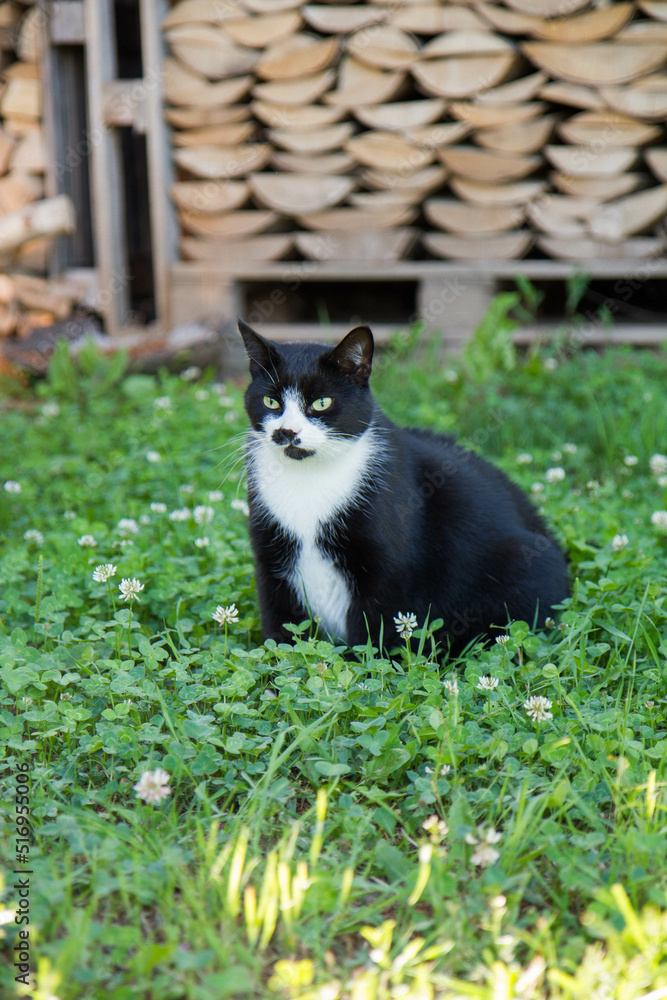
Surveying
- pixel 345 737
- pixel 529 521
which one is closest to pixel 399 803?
pixel 345 737

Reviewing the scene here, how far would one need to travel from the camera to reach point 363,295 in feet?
20.1

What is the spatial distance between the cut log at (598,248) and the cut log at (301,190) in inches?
46.8

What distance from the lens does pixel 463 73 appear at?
15.0 ft

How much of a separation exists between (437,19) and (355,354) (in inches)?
126

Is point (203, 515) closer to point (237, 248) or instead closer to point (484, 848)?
point (484, 848)

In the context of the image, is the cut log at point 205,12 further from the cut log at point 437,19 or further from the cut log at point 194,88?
the cut log at point 437,19

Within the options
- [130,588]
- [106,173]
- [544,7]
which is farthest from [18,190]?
[130,588]

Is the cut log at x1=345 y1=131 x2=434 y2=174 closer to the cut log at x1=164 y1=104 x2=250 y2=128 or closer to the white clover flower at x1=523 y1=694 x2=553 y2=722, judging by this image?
the cut log at x1=164 y1=104 x2=250 y2=128

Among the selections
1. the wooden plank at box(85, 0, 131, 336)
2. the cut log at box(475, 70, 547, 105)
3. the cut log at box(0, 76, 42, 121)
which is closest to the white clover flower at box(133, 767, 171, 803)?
the cut log at box(475, 70, 547, 105)

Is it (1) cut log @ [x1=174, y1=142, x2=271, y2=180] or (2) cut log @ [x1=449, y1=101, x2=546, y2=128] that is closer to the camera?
(2) cut log @ [x1=449, y1=101, x2=546, y2=128]

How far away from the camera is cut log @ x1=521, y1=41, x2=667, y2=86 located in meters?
4.43

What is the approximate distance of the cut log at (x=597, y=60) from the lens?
14.5 feet

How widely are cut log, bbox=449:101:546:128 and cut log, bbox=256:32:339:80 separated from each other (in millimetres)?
753

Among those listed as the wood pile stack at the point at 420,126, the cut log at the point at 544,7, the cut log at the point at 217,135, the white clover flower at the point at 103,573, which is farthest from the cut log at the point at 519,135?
the white clover flower at the point at 103,573
